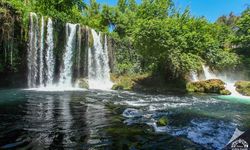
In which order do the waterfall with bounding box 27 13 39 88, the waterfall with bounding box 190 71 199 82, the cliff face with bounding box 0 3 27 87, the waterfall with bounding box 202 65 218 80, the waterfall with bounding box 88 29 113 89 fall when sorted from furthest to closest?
the waterfall with bounding box 202 65 218 80, the waterfall with bounding box 190 71 199 82, the waterfall with bounding box 88 29 113 89, the waterfall with bounding box 27 13 39 88, the cliff face with bounding box 0 3 27 87

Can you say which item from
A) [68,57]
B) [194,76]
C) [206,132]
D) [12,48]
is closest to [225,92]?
[194,76]

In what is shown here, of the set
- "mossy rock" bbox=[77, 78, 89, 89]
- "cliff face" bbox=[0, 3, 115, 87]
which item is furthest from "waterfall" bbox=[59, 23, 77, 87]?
"mossy rock" bbox=[77, 78, 89, 89]

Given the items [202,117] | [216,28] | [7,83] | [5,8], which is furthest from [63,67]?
[216,28]

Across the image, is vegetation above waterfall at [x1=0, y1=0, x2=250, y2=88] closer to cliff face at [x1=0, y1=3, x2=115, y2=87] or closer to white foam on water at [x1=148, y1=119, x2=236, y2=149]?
cliff face at [x1=0, y1=3, x2=115, y2=87]

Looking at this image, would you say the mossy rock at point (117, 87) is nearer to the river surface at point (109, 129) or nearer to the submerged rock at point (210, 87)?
the submerged rock at point (210, 87)

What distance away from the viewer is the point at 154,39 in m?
27.6

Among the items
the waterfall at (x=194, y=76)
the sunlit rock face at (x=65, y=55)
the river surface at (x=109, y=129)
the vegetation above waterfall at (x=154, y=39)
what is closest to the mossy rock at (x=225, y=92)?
the vegetation above waterfall at (x=154, y=39)

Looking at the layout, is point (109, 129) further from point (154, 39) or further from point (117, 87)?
point (154, 39)

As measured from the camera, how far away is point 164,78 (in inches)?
1196

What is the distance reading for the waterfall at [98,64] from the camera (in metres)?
29.7

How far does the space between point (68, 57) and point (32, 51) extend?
4.04m

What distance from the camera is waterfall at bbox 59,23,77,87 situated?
89.0ft

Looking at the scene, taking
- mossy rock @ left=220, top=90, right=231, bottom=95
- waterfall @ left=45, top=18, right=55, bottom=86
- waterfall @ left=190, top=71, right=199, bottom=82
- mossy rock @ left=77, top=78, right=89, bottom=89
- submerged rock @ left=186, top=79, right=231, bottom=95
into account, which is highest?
waterfall @ left=45, top=18, right=55, bottom=86

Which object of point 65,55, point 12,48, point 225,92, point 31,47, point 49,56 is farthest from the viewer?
point 65,55
